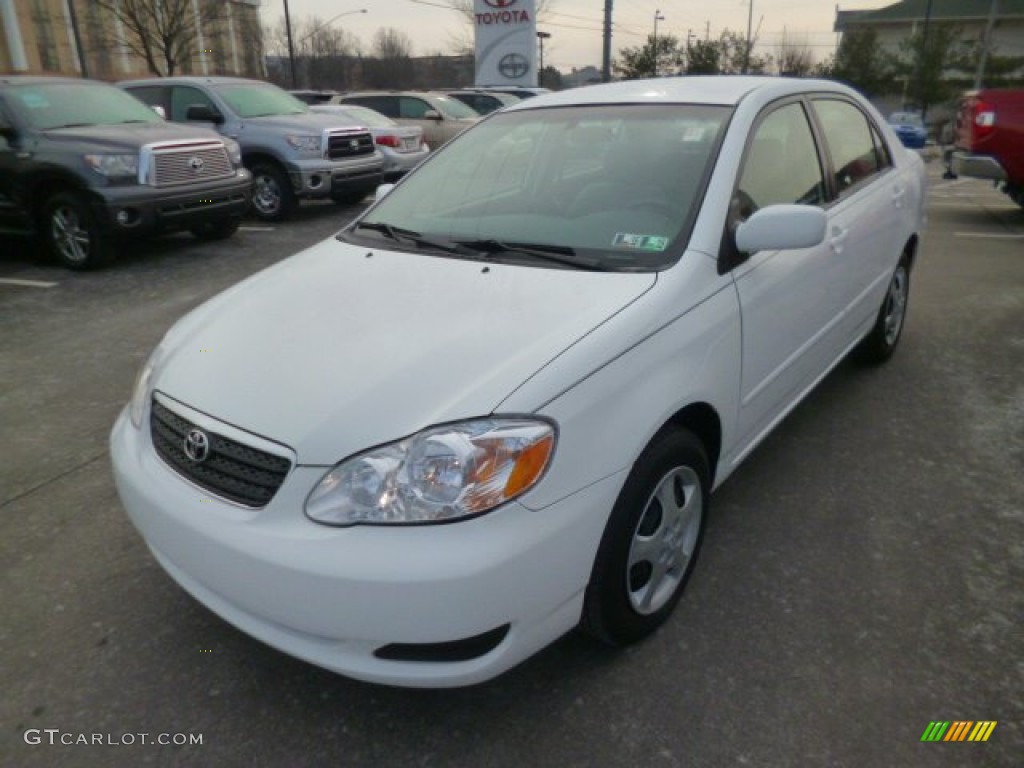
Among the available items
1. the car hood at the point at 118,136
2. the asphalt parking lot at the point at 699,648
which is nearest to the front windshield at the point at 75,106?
the car hood at the point at 118,136

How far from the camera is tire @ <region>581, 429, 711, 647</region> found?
2.06 m

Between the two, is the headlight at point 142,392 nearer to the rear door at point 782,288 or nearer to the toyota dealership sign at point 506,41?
the rear door at point 782,288

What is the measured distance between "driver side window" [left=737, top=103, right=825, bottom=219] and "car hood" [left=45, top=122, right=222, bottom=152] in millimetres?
6292

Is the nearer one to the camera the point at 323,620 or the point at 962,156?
the point at 323,620

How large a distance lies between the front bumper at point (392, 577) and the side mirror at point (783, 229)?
103cm

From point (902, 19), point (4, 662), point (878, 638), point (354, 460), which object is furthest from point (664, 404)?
point (902, 19)

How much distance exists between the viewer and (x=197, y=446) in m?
2.04

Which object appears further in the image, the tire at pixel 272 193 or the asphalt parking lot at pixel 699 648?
the tire at pixel 272 193

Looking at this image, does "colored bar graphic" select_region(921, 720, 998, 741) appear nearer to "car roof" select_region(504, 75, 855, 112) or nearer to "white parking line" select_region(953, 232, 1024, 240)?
"car roof" select_region(504, 75, 855, 112)

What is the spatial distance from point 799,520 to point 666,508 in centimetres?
99

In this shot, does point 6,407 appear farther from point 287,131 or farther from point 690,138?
point 287,131

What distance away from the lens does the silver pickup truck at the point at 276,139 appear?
32.3 feet

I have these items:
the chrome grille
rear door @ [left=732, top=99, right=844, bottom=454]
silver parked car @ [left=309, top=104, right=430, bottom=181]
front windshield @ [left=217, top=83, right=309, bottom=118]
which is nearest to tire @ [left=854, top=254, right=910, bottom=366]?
rear door @ [left=732, top=99, right=844, bottom=454]

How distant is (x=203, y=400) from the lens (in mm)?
2127
